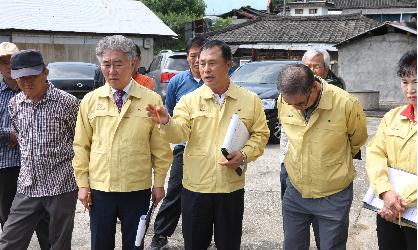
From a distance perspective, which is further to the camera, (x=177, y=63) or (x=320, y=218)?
(x=177, y=63)

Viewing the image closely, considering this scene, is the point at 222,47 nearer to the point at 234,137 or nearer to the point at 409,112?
the point at 234,137

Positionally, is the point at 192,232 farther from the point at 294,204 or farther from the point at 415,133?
the point at 415,133

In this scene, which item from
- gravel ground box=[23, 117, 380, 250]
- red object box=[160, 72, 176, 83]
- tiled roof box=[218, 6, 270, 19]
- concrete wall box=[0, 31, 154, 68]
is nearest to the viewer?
gravel ground box=[23, 117, 380, 250]

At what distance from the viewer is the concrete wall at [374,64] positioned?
58.6ft

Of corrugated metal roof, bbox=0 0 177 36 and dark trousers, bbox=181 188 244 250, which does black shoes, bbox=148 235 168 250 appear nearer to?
dark trousers, bbox=181 188 244 250

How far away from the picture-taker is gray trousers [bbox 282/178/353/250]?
3154mm

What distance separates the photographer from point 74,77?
40.8ft

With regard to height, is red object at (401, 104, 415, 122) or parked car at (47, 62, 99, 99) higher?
red object at (401, 104, 415, 122)

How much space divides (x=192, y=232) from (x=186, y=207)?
173mm

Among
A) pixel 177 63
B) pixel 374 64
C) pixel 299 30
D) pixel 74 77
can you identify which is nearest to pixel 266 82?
pixel 177 63

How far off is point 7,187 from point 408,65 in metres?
2.91

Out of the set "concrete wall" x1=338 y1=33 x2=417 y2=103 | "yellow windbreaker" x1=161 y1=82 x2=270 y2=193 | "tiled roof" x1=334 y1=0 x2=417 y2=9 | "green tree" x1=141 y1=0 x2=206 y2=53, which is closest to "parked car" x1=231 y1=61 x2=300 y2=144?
"yellow windbreaker" x1=161 y1=82 x2=270 y2=193

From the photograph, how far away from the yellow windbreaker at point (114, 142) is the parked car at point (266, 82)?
5.43 meters

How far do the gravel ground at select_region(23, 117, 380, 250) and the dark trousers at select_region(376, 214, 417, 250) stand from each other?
1.70m
